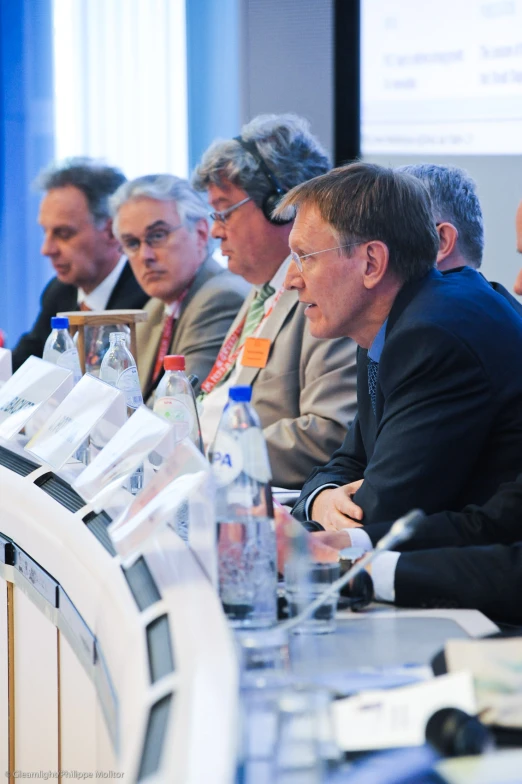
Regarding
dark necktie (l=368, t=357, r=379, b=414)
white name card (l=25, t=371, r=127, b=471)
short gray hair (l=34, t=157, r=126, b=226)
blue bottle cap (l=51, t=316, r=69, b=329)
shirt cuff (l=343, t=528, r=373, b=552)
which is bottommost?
shirt cuff (l=343, t=528, r=373, b=552)

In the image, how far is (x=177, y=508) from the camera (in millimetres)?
1176

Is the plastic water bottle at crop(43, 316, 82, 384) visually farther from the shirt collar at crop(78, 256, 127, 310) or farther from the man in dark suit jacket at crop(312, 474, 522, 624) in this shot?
the shirt collar at crop(78, 256, 127, 310)

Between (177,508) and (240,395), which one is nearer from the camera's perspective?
(177,508)

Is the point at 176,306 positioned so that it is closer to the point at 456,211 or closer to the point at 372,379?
the point at 456,211

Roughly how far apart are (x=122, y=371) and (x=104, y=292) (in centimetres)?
200

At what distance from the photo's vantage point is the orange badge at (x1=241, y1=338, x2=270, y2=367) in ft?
9.62

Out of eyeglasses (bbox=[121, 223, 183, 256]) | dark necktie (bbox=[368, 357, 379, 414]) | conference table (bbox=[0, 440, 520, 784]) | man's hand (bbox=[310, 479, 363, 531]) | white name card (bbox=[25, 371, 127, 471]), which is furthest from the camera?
eyeglasses (bbox=[121, 223, 183, 256])

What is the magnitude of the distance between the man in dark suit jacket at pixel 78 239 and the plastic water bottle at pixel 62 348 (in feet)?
4.92

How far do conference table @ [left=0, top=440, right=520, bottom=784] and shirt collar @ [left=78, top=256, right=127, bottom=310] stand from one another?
2.39 m

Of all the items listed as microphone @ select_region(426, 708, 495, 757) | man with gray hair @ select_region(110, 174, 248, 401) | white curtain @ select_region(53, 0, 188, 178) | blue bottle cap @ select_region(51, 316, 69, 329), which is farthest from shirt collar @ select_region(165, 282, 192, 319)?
microphone @ select_region(426, 708, 495, 757)

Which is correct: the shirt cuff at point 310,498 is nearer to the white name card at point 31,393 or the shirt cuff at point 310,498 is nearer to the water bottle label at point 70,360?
the white name card at point 31,393

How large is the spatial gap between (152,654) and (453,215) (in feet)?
6.41

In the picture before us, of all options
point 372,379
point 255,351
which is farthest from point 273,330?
point 372,379

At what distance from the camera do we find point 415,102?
4000 millimetres
